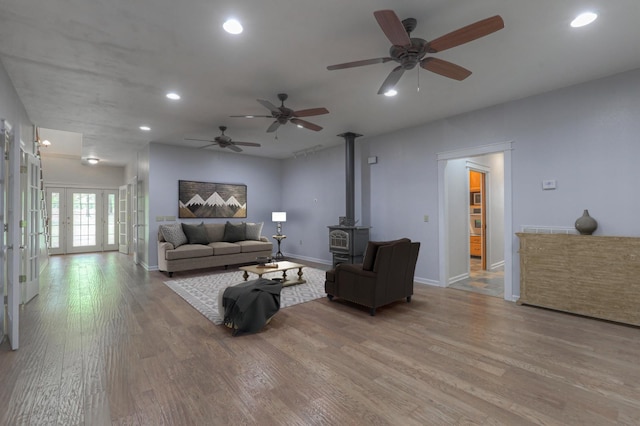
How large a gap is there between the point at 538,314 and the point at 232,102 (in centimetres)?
476

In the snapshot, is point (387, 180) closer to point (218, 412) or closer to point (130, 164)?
point (218, 412)

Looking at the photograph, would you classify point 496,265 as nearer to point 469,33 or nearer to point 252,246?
point 252,246

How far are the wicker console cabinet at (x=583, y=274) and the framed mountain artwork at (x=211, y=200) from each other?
6019mm

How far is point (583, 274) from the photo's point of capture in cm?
347

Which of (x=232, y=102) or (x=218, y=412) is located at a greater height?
(x=232, y=102)

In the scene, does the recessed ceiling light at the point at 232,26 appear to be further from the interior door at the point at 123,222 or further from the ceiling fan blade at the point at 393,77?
the interior door at the point at 123,222

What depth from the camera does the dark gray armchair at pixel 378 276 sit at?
11.9 feet

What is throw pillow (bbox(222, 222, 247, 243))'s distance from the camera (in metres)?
6.93

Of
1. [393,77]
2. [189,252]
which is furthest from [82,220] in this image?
[393,77]

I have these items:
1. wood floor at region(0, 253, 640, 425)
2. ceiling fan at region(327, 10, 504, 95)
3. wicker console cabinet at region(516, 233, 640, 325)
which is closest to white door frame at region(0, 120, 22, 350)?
wood floor at region(0, 253, 640, 425)

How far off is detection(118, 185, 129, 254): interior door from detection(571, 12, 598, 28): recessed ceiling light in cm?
981

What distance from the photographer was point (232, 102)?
4.18m

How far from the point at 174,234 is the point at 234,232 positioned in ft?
4.25

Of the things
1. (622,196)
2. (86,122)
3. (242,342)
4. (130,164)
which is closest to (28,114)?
(86,122)
